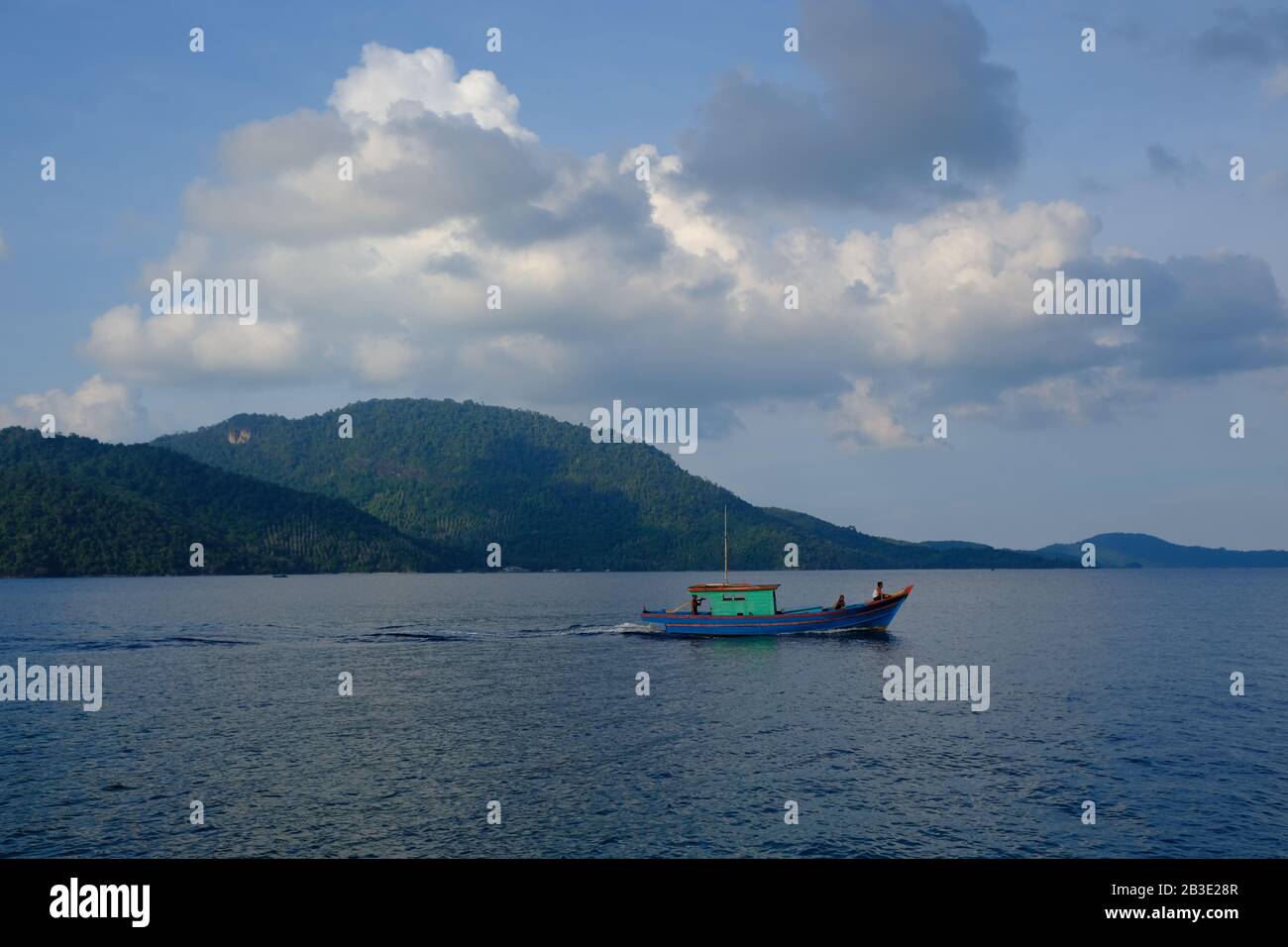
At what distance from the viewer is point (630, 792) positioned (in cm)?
3975

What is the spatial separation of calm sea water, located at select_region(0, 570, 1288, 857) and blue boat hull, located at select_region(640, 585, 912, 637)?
10115 millimetres

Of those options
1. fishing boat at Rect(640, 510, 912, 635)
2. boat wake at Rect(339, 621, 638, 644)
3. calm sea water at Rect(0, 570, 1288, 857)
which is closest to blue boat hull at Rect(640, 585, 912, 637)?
fishing boat at Rect(640, 510, 912, 635)

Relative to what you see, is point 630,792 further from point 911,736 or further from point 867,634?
point 867,634

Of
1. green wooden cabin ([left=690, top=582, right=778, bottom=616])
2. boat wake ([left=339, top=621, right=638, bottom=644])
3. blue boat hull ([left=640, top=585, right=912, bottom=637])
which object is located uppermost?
green wooden cabin ([left=690, top=582, right=778, bottom=616])

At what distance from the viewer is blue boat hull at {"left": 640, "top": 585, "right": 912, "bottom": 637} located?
350 feet

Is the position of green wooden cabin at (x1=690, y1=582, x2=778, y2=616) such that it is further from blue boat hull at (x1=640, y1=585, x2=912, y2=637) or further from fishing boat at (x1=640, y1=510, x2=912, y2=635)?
blue boat hull at (x1=640, y1=585, x2=912, y2=637)

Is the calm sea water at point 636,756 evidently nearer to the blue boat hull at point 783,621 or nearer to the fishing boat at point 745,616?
the blue boat hull at point 783,621

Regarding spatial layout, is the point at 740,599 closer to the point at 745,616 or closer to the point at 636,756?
the point at 745,616

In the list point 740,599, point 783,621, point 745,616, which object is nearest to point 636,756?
point 745,616

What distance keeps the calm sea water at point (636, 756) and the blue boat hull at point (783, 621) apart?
10.1m

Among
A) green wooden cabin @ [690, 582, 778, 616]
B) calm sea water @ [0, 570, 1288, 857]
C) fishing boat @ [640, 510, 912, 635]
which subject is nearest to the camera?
calm sea water @ [0, 570, 1288, 857]

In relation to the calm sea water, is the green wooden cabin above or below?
above

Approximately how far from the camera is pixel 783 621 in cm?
10775
